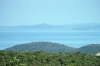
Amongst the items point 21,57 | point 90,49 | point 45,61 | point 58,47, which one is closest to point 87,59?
point 45,61

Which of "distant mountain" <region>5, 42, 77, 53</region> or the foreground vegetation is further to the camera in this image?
"distant mountain" <region>5, 42, 77, 53</region>

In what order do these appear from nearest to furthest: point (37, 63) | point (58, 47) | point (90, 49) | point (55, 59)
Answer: point (37, 63) → point (55, 59) → point (90, 49) → point (58, 47)

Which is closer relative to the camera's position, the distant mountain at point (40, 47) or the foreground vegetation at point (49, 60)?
the foreground vegetation at point (49, 60)

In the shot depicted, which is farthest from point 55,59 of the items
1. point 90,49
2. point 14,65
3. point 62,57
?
point 90,49

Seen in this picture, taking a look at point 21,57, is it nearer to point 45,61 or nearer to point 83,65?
point 45,61

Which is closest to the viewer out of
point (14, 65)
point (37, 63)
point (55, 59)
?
point (14, 65)

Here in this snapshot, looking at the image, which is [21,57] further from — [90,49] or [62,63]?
[90,49]

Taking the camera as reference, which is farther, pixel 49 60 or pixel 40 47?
pixel 40 47

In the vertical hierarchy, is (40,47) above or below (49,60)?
above

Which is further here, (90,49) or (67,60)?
(90,49)
